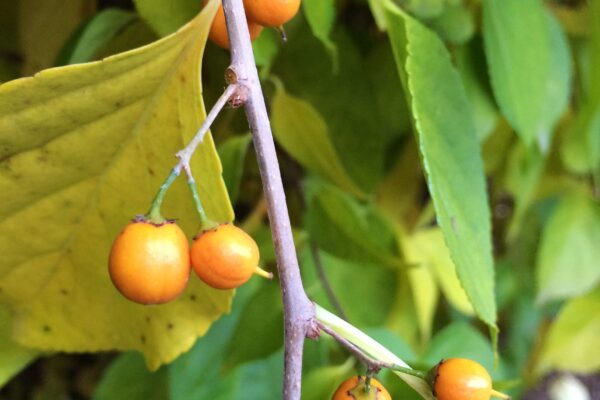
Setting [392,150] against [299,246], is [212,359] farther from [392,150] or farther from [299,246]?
[392,150]

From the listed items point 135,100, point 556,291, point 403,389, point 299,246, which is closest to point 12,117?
point 135,100

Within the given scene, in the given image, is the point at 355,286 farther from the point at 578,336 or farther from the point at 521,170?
the point at 578,336

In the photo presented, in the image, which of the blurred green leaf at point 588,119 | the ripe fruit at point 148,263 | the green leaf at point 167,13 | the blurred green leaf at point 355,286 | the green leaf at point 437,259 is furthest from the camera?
the green leaf at point 437,259

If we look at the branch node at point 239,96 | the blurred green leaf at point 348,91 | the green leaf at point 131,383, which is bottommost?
the green leaf at point 131,383

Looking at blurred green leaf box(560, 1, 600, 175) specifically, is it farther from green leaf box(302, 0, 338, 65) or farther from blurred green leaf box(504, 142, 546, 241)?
green leaf box(302, 0, 338, 65)

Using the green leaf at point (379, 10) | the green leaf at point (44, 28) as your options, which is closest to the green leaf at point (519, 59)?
the green leaf at point (379, 10)

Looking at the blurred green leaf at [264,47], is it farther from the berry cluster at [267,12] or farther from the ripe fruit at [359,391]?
the ripe fruit at [359,391]

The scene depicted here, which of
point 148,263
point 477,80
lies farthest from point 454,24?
point 148,263

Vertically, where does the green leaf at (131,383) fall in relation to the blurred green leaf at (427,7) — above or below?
below
